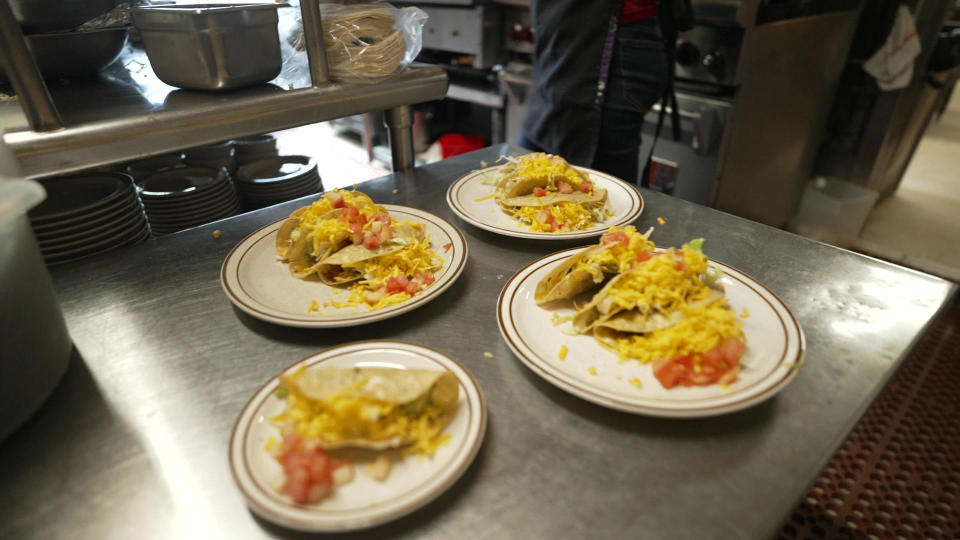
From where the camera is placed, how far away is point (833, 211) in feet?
12.0

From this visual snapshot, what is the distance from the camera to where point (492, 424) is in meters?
0.88

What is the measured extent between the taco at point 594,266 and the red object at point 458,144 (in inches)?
142

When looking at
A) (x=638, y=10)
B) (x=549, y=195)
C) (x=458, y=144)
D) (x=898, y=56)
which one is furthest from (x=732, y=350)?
(x=458, y=144)

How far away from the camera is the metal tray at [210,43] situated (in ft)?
4.13

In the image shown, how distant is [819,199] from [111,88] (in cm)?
417

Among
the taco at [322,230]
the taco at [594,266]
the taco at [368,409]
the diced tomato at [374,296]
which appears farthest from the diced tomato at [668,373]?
the taco at [322,230]

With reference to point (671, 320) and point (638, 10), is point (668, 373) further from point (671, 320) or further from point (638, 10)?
point (638, 10)

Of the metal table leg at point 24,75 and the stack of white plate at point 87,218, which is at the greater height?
the metal table leg at point 24,75

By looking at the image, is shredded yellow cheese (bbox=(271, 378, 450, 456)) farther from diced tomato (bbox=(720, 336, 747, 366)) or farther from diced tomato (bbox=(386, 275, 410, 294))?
diced tomato (bbox=(720, 336, 747, 366))

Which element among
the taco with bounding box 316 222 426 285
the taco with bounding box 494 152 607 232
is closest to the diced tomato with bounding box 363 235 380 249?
the taco with bounding box 316 222 426 285

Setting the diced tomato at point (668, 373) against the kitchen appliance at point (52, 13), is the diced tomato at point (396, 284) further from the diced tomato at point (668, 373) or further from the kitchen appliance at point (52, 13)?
the kitchen appliance at point (52, 13)

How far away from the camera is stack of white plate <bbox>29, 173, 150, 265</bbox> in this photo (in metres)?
1.32

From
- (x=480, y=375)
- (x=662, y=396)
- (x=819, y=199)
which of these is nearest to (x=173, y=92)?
(x=480, y=375)

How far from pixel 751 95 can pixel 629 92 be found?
35.9 inches
